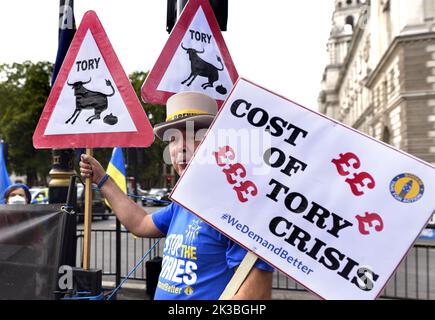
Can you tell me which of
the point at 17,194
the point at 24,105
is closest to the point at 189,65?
the point at 17,194

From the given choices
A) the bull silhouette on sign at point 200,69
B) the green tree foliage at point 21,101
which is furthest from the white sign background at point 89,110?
the green tree foliage at point 21,101

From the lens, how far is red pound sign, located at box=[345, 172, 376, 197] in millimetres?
1510

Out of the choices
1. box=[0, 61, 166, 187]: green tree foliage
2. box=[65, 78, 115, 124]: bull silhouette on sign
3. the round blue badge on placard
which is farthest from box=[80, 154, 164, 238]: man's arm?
box=[0, 61, 166, 187]: green tree foliage

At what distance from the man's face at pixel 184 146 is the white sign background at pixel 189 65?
0.84 m

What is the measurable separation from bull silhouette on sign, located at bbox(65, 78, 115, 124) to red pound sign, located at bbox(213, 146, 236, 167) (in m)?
0.99

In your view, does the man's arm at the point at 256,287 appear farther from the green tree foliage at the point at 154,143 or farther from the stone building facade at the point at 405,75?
the green tree foliage at the point at 154,143

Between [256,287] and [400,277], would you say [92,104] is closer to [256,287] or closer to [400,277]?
[256,287]

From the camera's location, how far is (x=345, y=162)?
5.07ft

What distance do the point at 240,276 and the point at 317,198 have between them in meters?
0.44

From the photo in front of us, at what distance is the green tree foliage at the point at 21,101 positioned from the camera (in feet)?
118

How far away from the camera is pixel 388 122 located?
2783cm

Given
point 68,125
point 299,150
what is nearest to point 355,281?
point 299,150

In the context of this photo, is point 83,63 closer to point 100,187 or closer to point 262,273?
point 100,187

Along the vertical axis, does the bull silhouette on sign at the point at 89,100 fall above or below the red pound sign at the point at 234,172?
above
